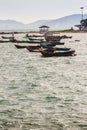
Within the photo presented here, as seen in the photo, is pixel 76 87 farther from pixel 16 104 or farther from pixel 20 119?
Result: pixel 20 119

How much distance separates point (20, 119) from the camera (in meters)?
24.8

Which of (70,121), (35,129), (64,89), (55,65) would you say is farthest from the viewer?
(55,65)

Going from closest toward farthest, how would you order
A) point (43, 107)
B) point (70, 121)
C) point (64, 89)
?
point (70, 121) < point (43, 107) < point (64, 89)

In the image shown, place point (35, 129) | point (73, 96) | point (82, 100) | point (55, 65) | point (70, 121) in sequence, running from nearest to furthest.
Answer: point (35, 129), point (70, 121), point (82, 100), point (73, 96), point (55, 65)

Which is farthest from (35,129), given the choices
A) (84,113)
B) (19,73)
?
(19,73)

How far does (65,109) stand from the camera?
27.5m

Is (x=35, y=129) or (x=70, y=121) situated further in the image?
(x=70, y=121)

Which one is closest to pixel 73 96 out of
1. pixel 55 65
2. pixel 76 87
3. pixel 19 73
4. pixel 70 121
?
pixel 76 87

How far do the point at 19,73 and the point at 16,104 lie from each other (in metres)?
20.5

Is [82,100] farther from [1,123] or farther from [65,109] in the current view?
[1,123]

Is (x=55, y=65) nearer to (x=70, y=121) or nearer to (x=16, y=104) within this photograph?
(x=16, y=104)

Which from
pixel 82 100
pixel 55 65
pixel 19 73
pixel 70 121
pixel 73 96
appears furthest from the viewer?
pixel 55 65

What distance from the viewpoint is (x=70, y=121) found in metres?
24.2

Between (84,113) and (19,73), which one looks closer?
(84,113)
